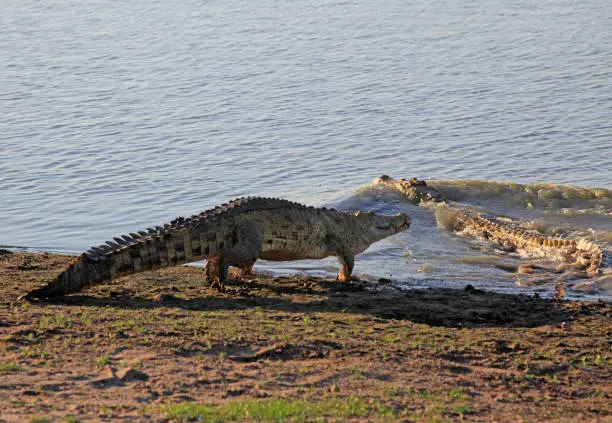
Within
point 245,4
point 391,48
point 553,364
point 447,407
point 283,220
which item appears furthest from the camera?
point 245,4

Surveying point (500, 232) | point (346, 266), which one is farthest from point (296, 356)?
point (500, 232)

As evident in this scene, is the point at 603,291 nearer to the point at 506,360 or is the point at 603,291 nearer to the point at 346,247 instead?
the point at 346,247

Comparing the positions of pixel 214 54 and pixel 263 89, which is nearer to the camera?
pixel 263 89

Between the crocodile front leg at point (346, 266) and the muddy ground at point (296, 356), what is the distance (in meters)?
0.96

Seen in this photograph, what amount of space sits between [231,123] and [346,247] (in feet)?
30.5

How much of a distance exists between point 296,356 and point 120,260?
8.40 ft

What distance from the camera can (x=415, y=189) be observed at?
1464cm

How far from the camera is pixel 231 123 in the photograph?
1906 centimetres

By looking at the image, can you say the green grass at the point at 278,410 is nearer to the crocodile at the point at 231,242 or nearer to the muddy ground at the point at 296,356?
the muddy ground at the point at 296,356

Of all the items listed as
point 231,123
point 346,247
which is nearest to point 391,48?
point 231,123

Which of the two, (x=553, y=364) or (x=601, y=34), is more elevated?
(x=601, y=34)

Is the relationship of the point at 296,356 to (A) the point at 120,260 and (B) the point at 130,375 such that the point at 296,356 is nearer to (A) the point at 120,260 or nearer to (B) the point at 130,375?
(B) the point at 130,375

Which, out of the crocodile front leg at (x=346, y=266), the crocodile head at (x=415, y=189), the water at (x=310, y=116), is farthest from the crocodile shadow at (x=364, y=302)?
the crocodile head at (x=415, y=189)

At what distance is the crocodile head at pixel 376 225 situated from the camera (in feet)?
35.5
